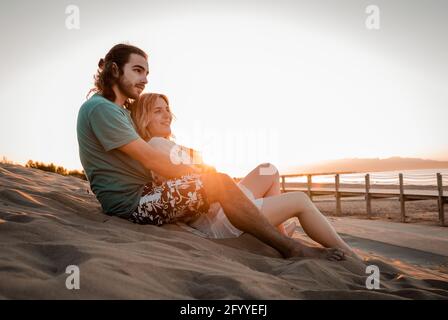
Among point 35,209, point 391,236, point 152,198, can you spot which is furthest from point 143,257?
point 391,236

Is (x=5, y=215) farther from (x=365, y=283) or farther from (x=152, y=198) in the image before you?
(x=365, y=283)

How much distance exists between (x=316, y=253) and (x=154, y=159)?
1.29 m

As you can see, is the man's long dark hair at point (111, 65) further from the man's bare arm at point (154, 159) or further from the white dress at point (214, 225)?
the white dress at point (214, 225)

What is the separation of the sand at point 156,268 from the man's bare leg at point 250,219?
140 millimetres

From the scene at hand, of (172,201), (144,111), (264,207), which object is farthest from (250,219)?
(144,111)

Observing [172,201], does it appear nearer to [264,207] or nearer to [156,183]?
[156,183]

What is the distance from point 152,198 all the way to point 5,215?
0.96m

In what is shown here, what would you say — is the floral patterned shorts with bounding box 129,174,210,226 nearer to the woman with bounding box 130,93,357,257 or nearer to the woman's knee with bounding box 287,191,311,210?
the woman with bounding box 130,93,357,257

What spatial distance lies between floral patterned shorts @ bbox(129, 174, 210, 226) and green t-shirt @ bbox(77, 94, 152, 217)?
99 millimetres

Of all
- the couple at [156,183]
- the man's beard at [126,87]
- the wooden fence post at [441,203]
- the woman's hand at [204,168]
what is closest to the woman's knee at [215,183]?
the couple at [156,183]

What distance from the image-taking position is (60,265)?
5.14ft

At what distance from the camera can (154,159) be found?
2.62 meters

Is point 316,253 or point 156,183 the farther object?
point 156,183

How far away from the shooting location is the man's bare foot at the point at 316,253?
7.91 ft
